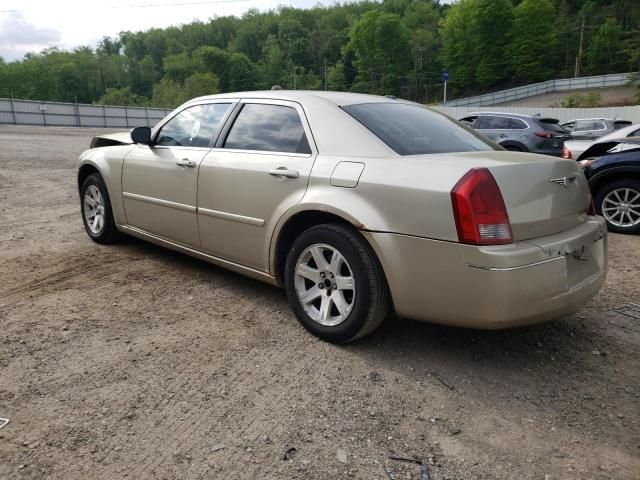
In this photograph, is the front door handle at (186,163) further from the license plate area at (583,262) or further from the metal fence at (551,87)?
the metal fence at (551,87)

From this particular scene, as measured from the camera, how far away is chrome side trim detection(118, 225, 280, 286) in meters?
3.75

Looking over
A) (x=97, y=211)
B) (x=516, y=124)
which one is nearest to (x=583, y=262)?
(x=97, y=211)

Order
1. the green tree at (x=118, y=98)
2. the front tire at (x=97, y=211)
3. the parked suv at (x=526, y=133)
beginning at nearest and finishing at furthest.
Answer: the front tire at (x=97, y=211), the parked suv at (x=526, y=133), the green tree at (x=118, y=98)

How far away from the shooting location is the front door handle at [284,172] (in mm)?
3387

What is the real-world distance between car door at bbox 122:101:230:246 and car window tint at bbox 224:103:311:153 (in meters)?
0.25

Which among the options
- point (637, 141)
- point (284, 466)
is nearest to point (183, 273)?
point (284, 466)

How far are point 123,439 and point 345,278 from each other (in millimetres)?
1463

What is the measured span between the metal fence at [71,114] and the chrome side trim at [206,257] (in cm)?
3447

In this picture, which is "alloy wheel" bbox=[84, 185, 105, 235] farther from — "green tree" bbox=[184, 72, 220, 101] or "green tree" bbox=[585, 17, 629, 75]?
"green tree" bbox=[585, 17, 629, 75]

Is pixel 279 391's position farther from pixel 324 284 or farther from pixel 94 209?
pixel 94 209

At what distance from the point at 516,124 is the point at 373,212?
10.9 metres

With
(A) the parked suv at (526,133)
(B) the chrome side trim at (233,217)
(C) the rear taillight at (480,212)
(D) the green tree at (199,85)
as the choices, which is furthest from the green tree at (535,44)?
(C) the rear taillight at (480,212)

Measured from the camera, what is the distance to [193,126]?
4.37m

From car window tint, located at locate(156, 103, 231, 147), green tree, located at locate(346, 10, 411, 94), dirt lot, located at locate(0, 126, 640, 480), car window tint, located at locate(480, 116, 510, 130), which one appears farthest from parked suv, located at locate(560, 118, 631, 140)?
green tree, located at locate(346, 10, 411, 94)
